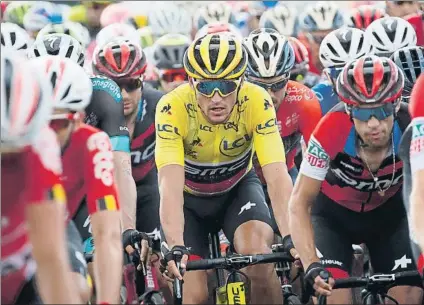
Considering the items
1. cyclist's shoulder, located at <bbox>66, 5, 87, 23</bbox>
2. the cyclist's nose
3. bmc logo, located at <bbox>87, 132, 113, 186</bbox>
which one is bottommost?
bmc logo, located at <bbox>87, 132, 113, 186</bbox>

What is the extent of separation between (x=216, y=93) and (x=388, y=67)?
1.19m

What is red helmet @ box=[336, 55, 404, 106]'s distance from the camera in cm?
748

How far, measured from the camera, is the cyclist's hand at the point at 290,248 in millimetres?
7469

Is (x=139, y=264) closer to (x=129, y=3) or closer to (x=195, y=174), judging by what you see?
(x=195, y=174)

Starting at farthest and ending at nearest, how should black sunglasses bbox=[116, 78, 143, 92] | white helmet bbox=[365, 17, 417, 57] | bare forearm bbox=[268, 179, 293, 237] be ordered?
white helmet bbox=[365, 17, 417, 57], black sunglasses bbox=[116, 78, 143, 92], bare forearm bbox=[268, 179, 293, 237]

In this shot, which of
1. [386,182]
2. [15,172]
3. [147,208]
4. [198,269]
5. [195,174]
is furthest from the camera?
[147,208]

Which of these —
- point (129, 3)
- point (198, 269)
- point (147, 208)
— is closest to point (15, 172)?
point (198, 269)

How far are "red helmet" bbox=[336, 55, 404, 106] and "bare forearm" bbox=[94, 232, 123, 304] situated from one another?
7.47ft


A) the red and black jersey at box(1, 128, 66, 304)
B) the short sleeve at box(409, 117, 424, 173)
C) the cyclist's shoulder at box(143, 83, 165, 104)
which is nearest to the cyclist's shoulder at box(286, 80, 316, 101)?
the cyclist's shoulder at box(143, 83, 165, 104)

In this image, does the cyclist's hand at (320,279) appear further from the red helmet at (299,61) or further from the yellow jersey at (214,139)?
the red helmet at (299,61)

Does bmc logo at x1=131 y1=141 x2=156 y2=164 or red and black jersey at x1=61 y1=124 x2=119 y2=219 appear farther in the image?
bmc logo at x1=131 y1=141 x2=156 y2=164

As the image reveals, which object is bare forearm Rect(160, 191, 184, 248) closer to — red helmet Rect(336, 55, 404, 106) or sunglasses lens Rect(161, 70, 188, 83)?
red helmet Rect(336, 55, 404, 106)

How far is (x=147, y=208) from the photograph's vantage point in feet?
32.1

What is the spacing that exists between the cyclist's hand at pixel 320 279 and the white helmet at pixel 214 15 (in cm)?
1215
